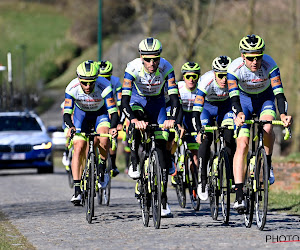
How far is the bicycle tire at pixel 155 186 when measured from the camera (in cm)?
1038

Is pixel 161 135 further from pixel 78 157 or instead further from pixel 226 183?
pixel 78 157

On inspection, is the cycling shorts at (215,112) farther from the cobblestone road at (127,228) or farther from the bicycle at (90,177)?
the bicycle at (90,177)

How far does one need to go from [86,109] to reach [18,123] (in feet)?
35.5

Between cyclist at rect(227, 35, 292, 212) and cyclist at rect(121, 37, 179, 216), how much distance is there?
874mm

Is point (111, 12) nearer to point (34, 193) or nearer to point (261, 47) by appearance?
point (34, 193)

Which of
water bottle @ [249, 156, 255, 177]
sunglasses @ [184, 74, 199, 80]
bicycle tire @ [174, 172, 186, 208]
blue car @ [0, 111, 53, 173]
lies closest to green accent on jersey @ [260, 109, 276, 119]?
water bottle @ [249, 156, 255, 177]

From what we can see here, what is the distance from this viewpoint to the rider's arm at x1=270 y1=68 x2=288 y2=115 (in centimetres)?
1036

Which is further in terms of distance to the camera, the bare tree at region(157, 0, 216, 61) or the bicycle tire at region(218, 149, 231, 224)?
the bare tree at region(157, 0, 216, 61)

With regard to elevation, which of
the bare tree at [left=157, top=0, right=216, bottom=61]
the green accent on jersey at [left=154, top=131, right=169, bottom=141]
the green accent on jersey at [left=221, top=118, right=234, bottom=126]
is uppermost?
the bare tree at [left=157, top=0, right=216, bottom=61]

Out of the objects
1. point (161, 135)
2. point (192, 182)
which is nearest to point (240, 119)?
point (161, 135)

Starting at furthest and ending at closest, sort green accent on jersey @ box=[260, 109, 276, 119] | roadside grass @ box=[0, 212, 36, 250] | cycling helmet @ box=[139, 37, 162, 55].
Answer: cycling helmet @ box=[139, 37, 162, 55] → green accent on jersey @ box=[260, 109, 276, 119] → roadside grass @ box=[0, 212, 36, 250]

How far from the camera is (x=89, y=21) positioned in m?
86.4

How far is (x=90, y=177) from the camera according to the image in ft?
37.3

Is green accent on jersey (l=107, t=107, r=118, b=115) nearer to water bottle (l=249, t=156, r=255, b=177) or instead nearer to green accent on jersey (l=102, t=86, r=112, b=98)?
green accent on jersey (l=102, t=86, r=112, b=98)
